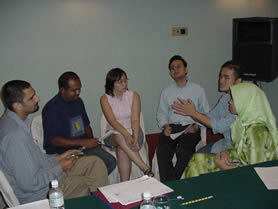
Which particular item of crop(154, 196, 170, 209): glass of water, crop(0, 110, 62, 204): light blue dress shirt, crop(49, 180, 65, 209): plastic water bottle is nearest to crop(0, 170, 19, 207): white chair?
crop(0, 110, 62, 204): light blue dress shirt

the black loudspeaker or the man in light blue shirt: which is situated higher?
the black loudspeaker

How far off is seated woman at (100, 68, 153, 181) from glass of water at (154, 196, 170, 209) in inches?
66.2

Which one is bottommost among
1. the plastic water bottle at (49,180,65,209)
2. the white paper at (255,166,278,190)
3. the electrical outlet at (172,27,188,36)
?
the white paper at (255,166,278,190)

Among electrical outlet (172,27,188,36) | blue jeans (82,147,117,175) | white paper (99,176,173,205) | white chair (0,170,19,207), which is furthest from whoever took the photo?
electrical outlet (172,27,188,36)

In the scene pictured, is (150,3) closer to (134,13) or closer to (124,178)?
(134,13)

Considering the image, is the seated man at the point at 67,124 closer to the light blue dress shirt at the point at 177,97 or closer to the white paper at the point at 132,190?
the light blue dress shirt at the point at 177,97

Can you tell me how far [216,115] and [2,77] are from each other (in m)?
2.40

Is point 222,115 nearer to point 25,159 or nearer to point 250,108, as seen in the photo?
point 250,108

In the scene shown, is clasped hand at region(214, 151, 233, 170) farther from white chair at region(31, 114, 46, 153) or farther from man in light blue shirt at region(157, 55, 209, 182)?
white chair at region(31, 114, 46, 153)

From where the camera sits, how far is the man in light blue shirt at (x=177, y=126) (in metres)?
3.58

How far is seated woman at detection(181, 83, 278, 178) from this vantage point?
8.17 ft

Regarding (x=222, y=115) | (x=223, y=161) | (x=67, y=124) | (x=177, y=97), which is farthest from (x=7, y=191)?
(x=177, y=97)

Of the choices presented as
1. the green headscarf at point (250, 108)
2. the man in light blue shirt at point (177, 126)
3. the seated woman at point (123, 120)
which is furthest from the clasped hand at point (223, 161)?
the seated woman at point (123, 120)

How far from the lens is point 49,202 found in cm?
188
